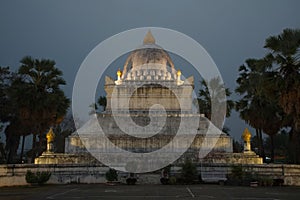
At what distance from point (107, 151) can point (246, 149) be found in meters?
11.4

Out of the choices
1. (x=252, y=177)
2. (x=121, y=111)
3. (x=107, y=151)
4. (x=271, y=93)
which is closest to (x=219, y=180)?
(x=252, y=177)

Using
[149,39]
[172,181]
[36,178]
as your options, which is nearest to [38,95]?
[36,178]

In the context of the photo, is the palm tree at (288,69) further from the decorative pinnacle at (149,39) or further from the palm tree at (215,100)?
the decorative pinnacle at (149,39)

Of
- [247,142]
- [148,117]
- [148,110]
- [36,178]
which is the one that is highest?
[148,110]

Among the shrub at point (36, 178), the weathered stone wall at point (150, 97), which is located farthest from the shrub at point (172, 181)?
the weathered stone wall at point (150, 97)

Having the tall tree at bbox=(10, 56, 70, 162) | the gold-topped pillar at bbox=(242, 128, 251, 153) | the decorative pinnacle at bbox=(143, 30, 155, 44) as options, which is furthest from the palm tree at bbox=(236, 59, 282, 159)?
the decorative pinnacle at bbox=(143, 30, 155, 44)

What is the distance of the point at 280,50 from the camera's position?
19781 millimetres

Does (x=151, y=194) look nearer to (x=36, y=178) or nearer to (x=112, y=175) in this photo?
(x=112, y=175)

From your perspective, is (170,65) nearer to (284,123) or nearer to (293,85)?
(284,123)

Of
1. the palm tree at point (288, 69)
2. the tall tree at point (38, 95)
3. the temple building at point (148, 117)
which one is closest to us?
the palm tree at point (288, 69)

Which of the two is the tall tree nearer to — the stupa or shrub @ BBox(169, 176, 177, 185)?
the stupa

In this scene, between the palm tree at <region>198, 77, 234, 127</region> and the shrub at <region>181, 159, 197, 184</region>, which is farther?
the palm tree at <region>198, 77, 234, 127</region>

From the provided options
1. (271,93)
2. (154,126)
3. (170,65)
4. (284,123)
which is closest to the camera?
(271,93)

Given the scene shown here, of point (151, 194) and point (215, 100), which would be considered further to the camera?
point (215, 100)
